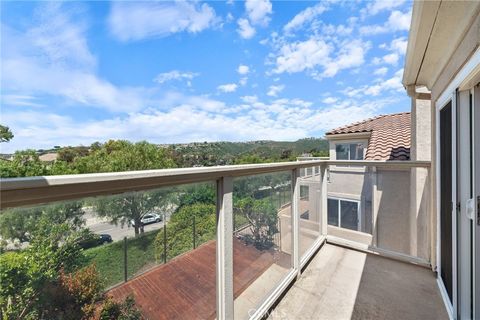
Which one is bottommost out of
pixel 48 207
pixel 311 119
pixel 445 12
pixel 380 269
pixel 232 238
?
pixel 380 269

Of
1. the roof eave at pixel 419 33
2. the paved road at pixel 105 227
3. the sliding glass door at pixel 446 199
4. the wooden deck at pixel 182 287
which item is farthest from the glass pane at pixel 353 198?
the paved road at pixel 105 227

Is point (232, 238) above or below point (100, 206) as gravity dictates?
below

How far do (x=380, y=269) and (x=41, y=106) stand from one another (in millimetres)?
39817

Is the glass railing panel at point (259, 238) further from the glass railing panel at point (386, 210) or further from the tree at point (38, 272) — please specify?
the glass railing panel at point (386, 210)

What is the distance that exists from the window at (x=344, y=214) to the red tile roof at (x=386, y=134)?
116 inches

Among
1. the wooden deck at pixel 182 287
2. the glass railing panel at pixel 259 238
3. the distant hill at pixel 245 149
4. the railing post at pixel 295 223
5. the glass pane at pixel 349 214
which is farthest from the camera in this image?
the distant hill at pixel 245 149

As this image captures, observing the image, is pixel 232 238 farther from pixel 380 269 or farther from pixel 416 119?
pixel 416 119

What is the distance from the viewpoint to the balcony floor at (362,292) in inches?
82.4

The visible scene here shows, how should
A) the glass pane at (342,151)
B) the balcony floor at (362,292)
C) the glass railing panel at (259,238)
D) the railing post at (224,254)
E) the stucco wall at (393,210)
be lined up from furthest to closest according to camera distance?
the glass pane at (342,151) < the stucco wall at (393,210) < the balcony floor at (362,292) < the glass railing panel at (259,238) < the railing post at (224,254)

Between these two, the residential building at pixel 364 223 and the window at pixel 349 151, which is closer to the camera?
the residential building at pixel 364 223

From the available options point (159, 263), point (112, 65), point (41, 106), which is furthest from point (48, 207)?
point (41, 106)

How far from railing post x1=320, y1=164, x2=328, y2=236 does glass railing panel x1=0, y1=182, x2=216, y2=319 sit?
8.13 ft

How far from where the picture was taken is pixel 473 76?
154 centimetres

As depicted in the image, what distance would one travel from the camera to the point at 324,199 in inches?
141
